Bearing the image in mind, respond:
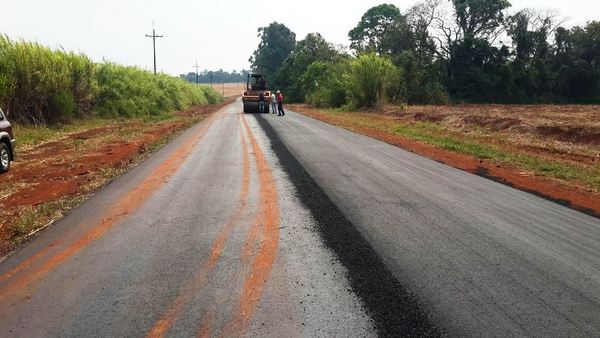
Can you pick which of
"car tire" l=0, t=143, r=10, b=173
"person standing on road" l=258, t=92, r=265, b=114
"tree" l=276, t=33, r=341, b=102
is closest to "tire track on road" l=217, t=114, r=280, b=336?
"car tire" l=0, t=143, r=10, b=173

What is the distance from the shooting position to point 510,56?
54031 mm

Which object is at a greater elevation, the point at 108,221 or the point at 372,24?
the point at 372,24

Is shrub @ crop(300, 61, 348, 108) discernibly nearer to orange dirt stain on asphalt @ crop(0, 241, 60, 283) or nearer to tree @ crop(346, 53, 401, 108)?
tree @ crop(346, 53, 401, 108)

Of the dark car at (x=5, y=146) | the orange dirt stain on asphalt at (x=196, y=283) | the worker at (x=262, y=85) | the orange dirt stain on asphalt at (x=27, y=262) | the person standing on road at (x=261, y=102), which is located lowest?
the orange dirt stain on asphalt at (x=27, y=262)

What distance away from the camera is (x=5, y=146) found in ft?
33.7

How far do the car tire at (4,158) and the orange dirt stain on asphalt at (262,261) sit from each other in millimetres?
6605

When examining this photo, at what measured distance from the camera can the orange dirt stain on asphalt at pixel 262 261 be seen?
341 cm

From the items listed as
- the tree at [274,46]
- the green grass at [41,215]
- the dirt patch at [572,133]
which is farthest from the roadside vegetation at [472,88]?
the tree at [274,46]

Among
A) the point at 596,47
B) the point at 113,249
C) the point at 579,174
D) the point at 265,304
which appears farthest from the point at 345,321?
the point at 596,47

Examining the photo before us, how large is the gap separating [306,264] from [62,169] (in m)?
8.22

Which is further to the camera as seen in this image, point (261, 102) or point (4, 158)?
point (261, 102)

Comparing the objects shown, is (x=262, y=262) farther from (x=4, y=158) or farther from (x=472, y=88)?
(x=472, y=88)

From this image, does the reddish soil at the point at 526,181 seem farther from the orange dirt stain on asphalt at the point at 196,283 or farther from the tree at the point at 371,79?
the tree at the point at 371,79

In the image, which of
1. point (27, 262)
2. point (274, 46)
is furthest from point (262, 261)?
point (274, 46)
